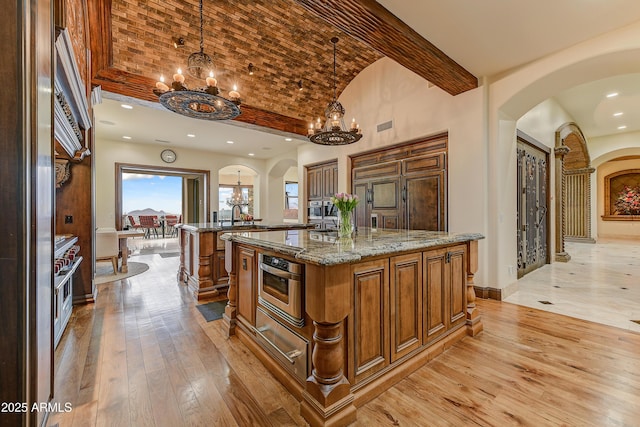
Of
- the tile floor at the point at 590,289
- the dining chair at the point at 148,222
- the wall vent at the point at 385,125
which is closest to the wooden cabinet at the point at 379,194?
the wall vent at the point at 385,125

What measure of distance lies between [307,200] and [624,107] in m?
7.62

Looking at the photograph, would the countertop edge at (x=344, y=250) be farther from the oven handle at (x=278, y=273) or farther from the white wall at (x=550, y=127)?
the white wall at (x=550, y=127)

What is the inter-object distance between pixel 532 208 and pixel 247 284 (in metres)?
5.32

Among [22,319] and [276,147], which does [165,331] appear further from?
[276,147]

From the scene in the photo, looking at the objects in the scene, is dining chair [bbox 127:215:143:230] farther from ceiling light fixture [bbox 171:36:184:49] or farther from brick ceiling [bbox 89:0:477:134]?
ceiling light fixture [bbox 171:36:184:49]

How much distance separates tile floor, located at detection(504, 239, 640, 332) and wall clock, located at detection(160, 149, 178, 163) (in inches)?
338

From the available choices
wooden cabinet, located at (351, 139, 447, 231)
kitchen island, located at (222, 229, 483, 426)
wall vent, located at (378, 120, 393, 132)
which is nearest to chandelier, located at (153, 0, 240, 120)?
kitchen island, located at (222, 229, 483, 426)

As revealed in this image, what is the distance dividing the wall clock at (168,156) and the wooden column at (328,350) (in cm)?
789

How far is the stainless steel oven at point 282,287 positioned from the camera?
170 cm

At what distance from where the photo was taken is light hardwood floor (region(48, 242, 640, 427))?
1521 millimetres

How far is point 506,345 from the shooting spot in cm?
231

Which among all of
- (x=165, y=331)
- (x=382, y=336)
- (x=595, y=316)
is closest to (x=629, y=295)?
(x=595, y=316)

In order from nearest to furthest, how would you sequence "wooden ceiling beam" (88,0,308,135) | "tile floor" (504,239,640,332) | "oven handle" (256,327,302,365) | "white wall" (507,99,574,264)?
"oven handle" (256,327,302,365), "tile floor" (504,239,640,332), "wooden ceiling beam" (88,0,308,135), "white wall" (507,99,574,264)

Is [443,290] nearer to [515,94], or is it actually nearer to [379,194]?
[515,94]
